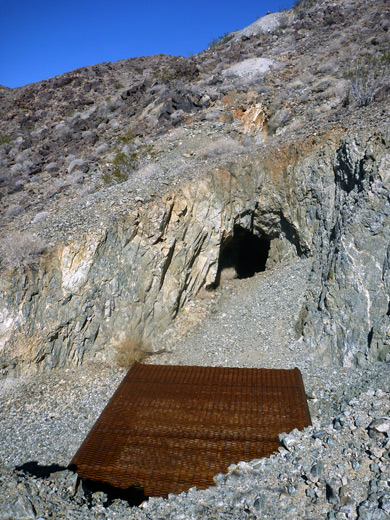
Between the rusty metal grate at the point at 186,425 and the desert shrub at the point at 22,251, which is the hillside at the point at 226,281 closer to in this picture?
the desert shrub at the point at 22,251

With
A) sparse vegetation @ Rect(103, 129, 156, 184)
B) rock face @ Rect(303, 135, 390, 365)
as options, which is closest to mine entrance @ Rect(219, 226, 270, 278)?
rock face @ Rect(303, 135, 390, 365)

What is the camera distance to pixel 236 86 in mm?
22859

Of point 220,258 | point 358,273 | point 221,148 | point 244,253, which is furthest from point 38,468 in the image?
point 221,148

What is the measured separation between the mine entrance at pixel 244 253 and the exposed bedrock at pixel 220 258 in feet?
0.73

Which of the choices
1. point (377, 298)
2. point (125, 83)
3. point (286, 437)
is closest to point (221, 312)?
point (377, 298)

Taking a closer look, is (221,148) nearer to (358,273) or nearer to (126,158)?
(126,158)

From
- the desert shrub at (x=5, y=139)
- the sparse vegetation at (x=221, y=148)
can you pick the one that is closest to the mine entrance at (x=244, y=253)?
the sparse vegetation at (x=221, y=148)

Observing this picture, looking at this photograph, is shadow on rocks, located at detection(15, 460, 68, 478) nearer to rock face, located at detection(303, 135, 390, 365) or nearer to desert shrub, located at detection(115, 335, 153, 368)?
desert shrub, located at detection(115, 335, 153, 368)

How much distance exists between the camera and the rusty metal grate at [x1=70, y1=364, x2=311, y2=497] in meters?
8.18

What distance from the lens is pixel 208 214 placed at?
15.0 m

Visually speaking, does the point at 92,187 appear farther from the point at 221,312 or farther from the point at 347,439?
the point at 347,439

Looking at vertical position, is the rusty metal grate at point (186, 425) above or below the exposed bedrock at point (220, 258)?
below

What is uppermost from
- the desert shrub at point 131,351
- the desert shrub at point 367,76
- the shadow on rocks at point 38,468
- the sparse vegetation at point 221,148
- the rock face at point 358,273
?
the desert shrub at point 367,76

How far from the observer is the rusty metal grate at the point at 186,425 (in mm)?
8180
